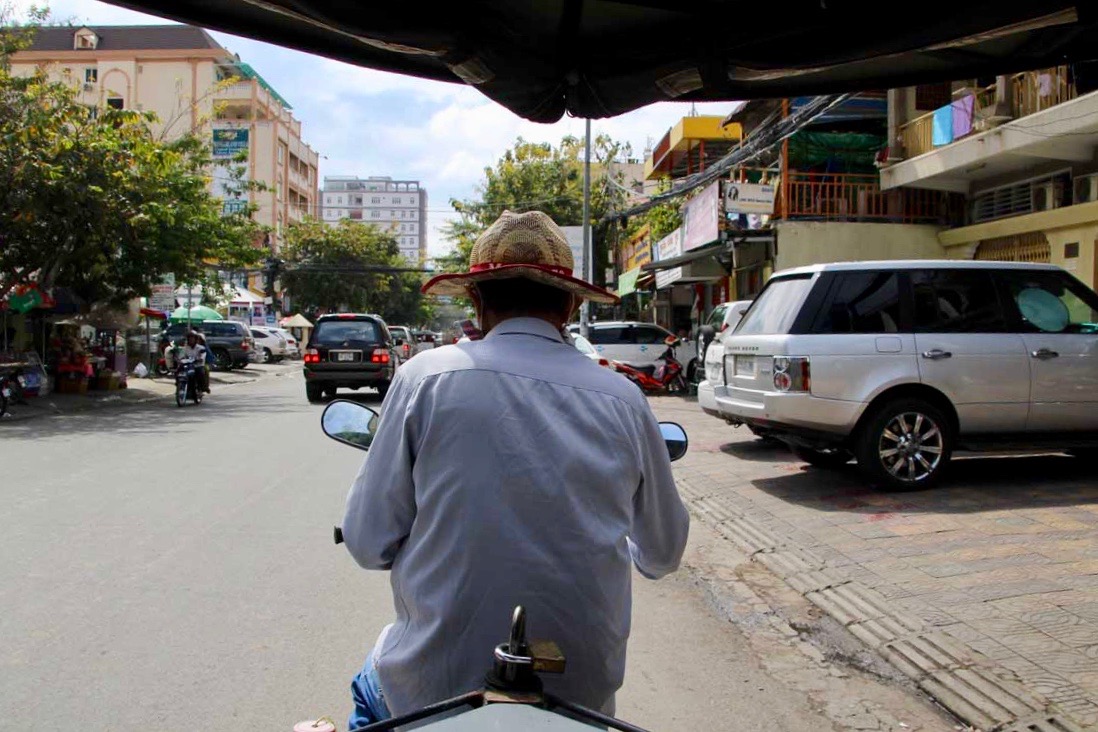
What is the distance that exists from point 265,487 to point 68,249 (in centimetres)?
1185

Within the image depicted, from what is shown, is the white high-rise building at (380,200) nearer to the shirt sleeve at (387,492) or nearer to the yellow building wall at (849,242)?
the yellow building wall at (849,242)

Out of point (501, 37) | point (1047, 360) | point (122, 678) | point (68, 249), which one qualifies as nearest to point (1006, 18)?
point (501, 37)

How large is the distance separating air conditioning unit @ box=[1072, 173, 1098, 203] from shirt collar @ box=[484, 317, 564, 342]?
45.7 feet

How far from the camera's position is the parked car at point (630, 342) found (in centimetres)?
2155

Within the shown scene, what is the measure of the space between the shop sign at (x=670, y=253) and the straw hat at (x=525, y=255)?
20.8 m

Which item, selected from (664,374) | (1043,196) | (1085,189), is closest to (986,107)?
(1043,196)

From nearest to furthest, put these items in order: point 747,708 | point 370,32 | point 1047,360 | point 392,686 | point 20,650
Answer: point 392,686 < point 370,32 < point 747,708 < point 20,650 < point 1047,360

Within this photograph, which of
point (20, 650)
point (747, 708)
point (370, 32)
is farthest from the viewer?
point (20, 650)

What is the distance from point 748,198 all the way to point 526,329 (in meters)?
16.1

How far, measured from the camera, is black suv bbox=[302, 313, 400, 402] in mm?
18453

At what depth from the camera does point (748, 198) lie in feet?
57.0

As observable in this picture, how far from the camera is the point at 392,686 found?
1810 millimetres

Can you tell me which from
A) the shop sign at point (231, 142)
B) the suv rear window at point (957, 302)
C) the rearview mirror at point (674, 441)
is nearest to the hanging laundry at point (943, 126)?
the suv rear window at point (957, 302)

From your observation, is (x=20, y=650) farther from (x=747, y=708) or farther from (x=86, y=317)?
(x=86, y=317)
